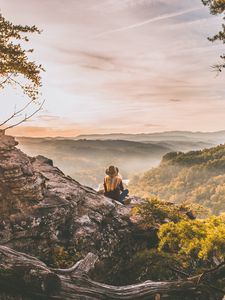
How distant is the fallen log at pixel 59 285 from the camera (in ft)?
16.2

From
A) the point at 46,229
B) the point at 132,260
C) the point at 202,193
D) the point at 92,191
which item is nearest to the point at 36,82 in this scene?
the point at 92,191

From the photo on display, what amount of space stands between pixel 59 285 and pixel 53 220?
5358mm

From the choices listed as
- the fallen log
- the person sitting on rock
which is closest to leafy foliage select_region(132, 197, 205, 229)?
the person sitting on rock

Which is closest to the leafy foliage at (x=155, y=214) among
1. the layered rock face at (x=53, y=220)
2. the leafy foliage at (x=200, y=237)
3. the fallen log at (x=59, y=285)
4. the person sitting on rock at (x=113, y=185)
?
the layered rock face at (x=53, y=220)

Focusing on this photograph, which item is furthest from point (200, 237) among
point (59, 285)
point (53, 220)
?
point (53, 220)

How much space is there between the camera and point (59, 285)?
5039 millimetres

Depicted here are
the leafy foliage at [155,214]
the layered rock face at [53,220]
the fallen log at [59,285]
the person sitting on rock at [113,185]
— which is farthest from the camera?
the person sitting on rock at [113,185]

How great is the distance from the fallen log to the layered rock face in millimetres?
3831

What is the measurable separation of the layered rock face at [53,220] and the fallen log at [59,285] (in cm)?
383

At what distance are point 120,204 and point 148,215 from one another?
1.85 m

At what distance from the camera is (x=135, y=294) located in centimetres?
539

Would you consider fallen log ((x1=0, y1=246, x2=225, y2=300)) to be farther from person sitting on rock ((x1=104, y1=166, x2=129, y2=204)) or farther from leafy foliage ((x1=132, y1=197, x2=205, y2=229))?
person sitting on rock ((x1=104, y1=166, x2=129, y2=204))

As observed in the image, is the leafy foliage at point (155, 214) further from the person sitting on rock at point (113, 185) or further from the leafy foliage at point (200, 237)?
the person sitting on rock at point (113, 185)

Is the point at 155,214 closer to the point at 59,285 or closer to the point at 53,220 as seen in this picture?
the point at 53,220
